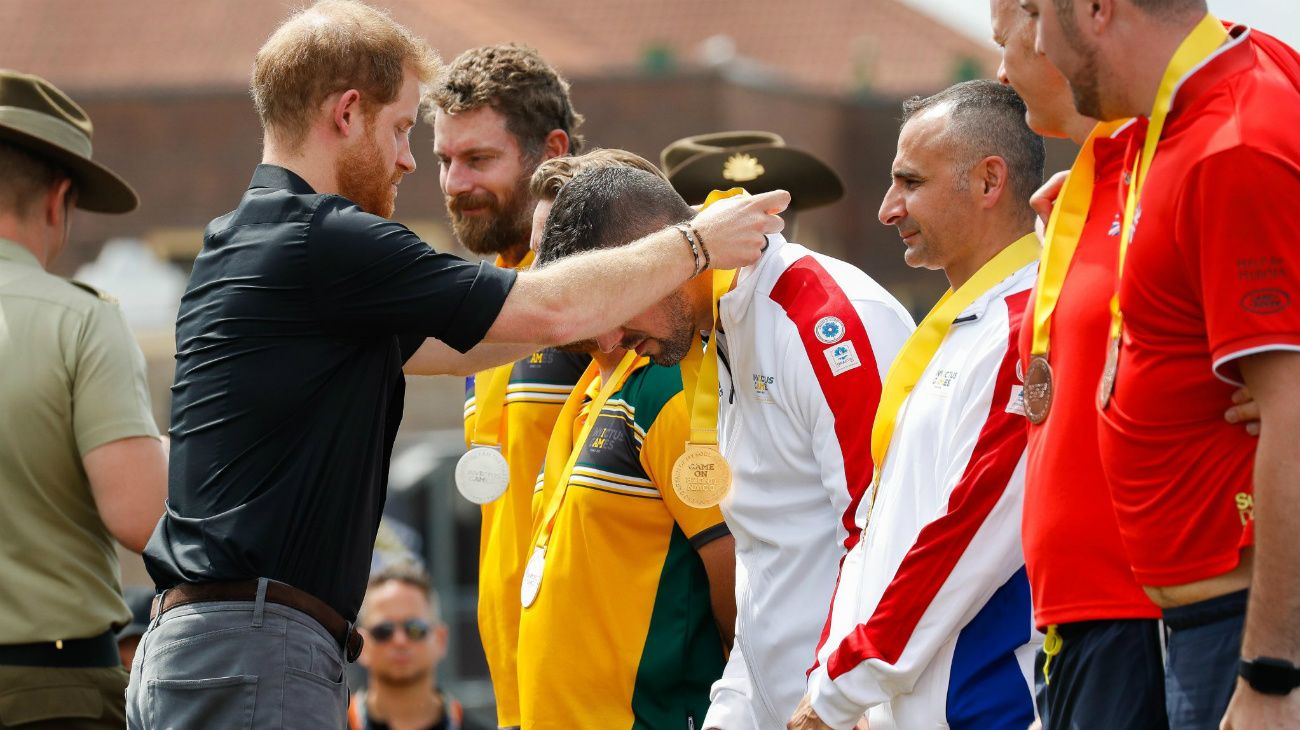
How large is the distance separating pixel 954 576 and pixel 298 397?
1.51m

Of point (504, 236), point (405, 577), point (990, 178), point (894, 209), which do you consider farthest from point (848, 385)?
point (405, 577)

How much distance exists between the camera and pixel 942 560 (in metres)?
3.58

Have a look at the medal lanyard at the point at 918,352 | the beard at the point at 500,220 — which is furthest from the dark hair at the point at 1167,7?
the beard at the point at 500,220

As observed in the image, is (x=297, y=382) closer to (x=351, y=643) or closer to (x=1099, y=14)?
(x=351, y=643)

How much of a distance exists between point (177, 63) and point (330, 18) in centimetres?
2751

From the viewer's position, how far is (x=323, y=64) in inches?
163

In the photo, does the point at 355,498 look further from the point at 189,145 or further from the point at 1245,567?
Answer: the point at 189,145

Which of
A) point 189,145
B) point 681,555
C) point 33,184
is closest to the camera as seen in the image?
point 681,555

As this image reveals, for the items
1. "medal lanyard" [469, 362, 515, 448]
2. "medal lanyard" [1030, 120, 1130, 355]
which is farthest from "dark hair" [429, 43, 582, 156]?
"medal lanyard" [1030, 120, 1130, 355]

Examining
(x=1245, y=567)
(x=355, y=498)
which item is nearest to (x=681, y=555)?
(x=355, y=498)

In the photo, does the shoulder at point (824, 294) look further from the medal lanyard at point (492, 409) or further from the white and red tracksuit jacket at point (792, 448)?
the medal lanyard at point (492, 409)

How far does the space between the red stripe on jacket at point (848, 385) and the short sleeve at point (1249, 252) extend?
1.37m

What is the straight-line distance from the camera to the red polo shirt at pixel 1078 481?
122 inches

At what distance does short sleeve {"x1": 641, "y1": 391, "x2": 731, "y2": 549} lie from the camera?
4586mm
